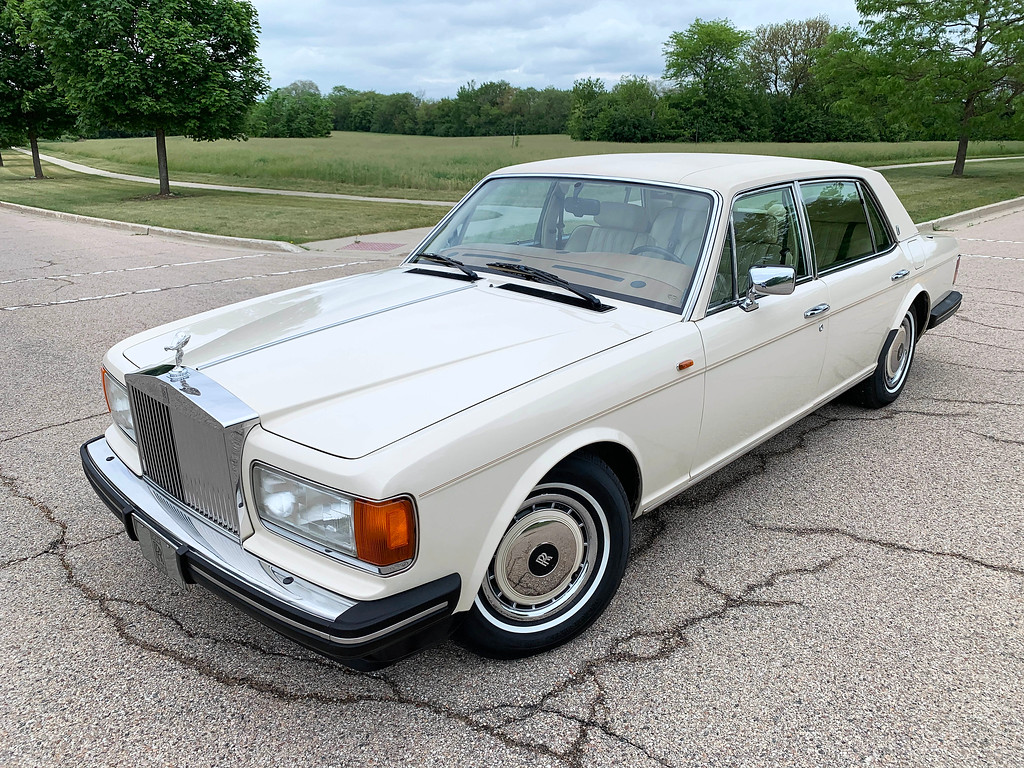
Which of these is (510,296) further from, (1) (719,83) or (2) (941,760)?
(1) (719,83)

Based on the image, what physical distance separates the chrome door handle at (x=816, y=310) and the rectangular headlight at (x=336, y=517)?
8.13ft

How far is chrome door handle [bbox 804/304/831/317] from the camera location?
12.3 ft

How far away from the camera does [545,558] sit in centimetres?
263

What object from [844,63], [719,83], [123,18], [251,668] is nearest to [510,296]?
[251,668]

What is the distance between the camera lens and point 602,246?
3.50 m

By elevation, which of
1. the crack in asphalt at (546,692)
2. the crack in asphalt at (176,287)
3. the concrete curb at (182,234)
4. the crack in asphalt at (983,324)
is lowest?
the crack in asphalt at (546,692)

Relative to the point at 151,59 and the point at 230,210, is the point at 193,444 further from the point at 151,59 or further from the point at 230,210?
the point at 151,59

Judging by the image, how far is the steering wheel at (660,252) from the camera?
330 cm

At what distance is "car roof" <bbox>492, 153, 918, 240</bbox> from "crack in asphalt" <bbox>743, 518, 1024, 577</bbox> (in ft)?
5.17

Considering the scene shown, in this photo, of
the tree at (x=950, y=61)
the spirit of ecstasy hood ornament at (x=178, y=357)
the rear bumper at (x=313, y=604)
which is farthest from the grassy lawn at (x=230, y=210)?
the tree at (x=950, y=61)

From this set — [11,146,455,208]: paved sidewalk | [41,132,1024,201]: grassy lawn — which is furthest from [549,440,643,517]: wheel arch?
[41,132,1024,201]: grassy lawn

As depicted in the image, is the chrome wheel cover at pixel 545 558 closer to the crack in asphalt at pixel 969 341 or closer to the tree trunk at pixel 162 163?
Answer: the crack in asphalt at pixel 969 341

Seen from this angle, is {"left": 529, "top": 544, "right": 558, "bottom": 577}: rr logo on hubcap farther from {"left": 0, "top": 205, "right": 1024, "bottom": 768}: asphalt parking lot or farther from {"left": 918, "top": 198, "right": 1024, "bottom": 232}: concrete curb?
{"left": 918, "top": 198, "right": 1024, "bottom": 232}: concrete curb

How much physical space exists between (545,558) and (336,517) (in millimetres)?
800
